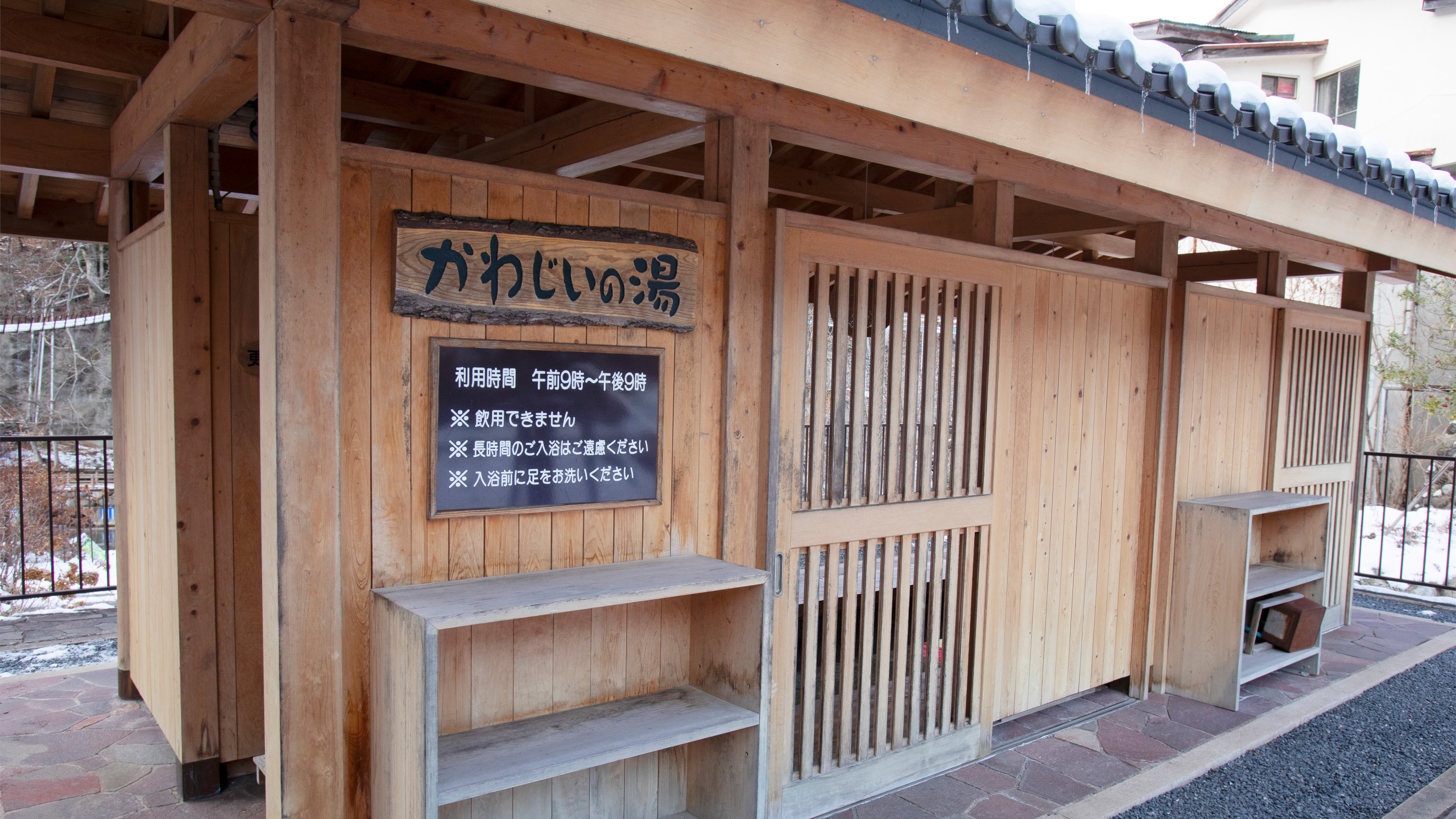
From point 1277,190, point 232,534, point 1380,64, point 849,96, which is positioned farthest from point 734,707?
point 1380,64

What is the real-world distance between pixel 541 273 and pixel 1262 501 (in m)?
5.04

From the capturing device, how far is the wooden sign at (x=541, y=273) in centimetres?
256

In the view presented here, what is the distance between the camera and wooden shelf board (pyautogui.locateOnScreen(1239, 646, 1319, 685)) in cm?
517

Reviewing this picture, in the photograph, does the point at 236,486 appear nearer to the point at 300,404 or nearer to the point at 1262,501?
the point at 300,404

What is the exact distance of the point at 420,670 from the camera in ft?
7.38

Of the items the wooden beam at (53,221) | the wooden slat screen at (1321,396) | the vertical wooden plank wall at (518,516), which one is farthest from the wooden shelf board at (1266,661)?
the wooden beam at (53,221)

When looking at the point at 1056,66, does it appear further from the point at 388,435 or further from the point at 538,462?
the point at 388,435

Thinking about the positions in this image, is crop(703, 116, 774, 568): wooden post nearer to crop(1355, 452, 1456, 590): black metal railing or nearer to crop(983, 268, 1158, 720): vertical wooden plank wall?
crop(983, 268, 1158, 720): vertical wooden plank wall

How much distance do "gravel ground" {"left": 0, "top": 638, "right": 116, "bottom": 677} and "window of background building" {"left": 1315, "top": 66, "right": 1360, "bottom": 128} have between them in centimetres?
2178

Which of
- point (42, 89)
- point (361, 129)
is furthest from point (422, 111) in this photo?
point (42, 89)

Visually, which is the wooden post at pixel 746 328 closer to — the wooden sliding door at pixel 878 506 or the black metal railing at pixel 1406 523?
the wooden sliding door at pixel 878 506

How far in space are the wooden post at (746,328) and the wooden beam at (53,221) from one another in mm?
4624

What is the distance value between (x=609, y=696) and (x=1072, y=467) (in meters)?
2.97

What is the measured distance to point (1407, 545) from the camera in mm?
11711
